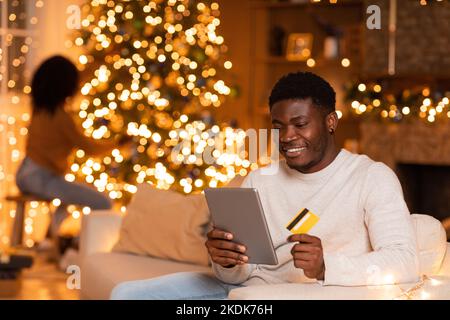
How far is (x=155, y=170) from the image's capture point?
532 cm

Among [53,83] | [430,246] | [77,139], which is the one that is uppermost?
[53,83]

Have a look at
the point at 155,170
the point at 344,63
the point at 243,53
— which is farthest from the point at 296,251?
the point at 243,53

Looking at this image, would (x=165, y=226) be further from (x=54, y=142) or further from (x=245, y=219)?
(x=54, y=142)

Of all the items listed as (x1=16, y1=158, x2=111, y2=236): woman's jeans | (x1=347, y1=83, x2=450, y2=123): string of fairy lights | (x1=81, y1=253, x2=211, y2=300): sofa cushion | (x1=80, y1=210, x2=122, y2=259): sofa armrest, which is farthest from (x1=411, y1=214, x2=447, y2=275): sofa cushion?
(x1=347, y1=83, x2=450, y2=123): string of fairy lights

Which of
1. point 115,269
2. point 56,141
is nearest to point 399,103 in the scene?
point 56,141

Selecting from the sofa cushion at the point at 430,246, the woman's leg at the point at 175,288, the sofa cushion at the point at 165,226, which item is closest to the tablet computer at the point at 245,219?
the woman's leg at the point at 175,288

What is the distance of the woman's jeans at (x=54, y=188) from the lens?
5023mm

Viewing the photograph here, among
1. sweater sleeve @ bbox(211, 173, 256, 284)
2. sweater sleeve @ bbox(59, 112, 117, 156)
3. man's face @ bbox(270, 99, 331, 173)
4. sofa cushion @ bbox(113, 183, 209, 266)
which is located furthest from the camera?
sweater sleeve @ bbox(59, 112, 117, 156)

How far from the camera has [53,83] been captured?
→ 16.6ft

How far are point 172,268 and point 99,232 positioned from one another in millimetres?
567

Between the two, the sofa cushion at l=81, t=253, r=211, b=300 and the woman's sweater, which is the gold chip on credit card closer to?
the sofa cushion at l=81, t=253, r=211, b=300

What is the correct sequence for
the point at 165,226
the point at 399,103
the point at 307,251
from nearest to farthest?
the point at 307,251, the point at 165,226, the point at 399,103

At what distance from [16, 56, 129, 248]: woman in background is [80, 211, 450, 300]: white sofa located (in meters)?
1.30

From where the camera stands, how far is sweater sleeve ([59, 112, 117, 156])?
16.4 feet
